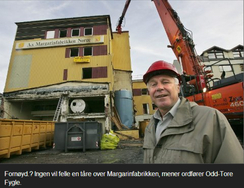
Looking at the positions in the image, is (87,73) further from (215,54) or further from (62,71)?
(215,54)

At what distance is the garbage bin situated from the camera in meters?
7.83

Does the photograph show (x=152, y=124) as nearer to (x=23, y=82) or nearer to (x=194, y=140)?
(x=194, y=140)

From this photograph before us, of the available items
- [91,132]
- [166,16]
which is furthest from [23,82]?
[166,16]

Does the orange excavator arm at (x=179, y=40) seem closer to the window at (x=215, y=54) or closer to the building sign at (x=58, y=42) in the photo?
the building sign at (x=58, y=42)

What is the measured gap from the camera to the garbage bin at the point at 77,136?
783 centimetres

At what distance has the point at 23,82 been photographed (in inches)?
596

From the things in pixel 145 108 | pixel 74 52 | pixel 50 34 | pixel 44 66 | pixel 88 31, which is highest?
pixel 88 31

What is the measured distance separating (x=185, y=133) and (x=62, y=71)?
16.4m

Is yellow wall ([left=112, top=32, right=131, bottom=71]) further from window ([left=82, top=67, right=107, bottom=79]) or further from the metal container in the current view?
the metal container

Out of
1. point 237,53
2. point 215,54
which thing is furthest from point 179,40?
point 237,53

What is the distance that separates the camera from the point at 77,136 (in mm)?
7938

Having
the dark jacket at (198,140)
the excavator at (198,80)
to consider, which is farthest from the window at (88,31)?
the dark jacket at (198,140)

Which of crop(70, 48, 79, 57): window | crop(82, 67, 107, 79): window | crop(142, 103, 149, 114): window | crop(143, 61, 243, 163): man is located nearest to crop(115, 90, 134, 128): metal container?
crop(82, 67, 107, 79): window

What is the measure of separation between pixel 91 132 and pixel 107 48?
444 inches
